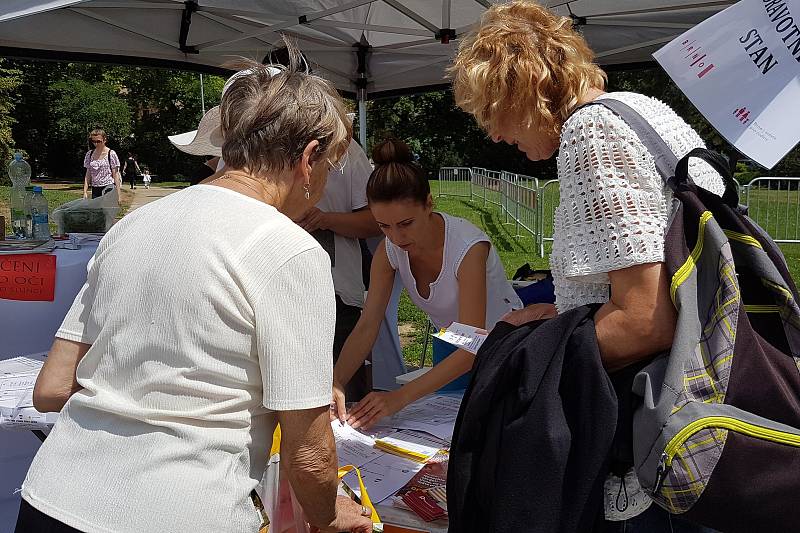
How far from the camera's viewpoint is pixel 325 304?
1.12 m

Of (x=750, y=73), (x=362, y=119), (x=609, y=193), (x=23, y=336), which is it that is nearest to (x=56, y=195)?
(x=362, y=119)

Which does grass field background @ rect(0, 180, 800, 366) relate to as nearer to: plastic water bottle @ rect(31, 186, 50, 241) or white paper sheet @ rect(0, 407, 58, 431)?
plastic water bottle @ rect(31, 186, 50, 241)

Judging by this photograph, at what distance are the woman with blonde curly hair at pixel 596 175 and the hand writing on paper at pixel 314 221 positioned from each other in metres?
1.52

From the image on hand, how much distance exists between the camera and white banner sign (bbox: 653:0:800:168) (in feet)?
4.56

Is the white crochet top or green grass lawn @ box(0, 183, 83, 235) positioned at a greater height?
the white crochet top

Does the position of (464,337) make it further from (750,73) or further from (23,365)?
(23,365)

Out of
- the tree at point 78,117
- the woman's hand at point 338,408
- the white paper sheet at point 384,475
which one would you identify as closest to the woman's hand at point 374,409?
the woman's hand at point 338,408

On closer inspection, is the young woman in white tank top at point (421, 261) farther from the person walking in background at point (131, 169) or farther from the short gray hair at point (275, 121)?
the person walking in background at point (131, 169)

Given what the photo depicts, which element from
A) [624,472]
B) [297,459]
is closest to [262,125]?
[297,459]

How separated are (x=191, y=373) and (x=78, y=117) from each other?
2954cm

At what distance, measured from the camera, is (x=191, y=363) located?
1080 mm

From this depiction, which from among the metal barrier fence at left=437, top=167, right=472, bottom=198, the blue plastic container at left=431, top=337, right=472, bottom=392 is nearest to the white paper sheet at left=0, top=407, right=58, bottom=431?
the blue plastic container at left=431, top=337, right=472, bottom=392

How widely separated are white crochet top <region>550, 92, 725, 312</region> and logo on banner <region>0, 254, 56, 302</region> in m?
2.04

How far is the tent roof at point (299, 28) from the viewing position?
13.9ft
